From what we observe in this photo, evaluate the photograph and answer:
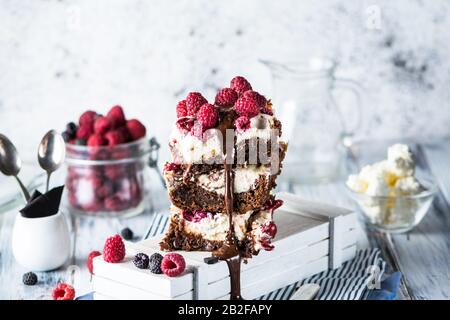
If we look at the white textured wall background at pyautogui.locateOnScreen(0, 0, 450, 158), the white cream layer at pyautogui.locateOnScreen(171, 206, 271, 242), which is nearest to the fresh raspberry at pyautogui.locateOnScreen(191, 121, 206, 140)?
the white cream layer at pyautogui.locateOnScreen(171, 206, 271, 242)

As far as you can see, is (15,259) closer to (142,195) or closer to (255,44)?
(142,195)

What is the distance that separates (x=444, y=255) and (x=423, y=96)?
5.41 feet

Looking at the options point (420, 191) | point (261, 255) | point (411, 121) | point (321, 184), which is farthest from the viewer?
point (411, 121)

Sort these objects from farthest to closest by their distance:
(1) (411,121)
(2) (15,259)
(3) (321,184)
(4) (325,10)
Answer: (1) (411,121) → (4) (325,10) → (3) (321,184) → (2) (15,259)

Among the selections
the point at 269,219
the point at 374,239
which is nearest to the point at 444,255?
the point at 374,239

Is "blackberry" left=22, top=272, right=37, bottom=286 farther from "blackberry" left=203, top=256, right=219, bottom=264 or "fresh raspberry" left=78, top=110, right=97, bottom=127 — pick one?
"fresh raspberry" left=78, top=110, right=97, bottom=127

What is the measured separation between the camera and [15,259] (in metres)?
3.68

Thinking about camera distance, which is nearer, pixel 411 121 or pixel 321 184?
pixel 321 184

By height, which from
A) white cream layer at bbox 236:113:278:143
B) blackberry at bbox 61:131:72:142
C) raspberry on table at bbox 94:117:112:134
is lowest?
blackberry at bbox 61:131:72:142

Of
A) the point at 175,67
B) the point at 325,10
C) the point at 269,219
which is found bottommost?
the point at 269,219

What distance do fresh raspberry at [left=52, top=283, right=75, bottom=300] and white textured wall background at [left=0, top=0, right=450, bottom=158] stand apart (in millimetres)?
1973

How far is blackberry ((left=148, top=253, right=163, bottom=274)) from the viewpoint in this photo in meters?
2.97

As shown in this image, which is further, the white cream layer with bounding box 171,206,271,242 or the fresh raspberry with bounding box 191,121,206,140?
the white cream layer with bounding box 171,206,271,242

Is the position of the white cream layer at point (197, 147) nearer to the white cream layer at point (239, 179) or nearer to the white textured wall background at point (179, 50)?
the white cream layer at point (239, 179)
